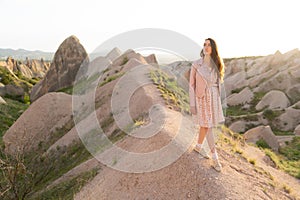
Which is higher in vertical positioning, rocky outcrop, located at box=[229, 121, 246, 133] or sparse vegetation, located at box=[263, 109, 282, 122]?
rocky outcrop, located at box=[229, 121, 246, 133]

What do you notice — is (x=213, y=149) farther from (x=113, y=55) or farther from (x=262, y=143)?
(x=113, y=55)

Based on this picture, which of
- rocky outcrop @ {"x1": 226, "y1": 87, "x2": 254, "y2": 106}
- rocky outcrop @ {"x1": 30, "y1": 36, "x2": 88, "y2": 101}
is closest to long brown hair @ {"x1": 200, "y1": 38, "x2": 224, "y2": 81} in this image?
rocky outcrop @ {"x1": 30, "y1": 36, "x2": 88, "y2": 101}

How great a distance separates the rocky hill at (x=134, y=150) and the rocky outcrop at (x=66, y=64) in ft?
21.6

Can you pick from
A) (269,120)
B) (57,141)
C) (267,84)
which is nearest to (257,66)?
(267,84)

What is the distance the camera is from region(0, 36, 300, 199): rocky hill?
6844mm

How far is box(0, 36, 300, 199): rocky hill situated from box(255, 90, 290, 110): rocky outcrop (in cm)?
453

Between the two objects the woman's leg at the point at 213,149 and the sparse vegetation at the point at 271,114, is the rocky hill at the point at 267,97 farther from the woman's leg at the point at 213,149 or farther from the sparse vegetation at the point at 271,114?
the woman's leg at the point at 213,149

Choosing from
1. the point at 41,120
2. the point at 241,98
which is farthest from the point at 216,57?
the point at 241,98

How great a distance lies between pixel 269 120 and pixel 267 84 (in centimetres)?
1256

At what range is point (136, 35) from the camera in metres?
8.90

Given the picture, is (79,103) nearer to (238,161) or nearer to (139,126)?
(139,126)

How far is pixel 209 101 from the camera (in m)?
6.43

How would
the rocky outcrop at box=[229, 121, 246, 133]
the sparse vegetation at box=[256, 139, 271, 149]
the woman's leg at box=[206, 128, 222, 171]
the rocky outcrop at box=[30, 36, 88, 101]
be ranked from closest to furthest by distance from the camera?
the woman's leg at box=[206, 128, 222, 171]
the sparse vegetation at box=[256, 139, 271, 149]
the rocky outcrop at box=[229, 121, 246, 133]
the rocky outcrop at box=[30, 36, 88, 101]

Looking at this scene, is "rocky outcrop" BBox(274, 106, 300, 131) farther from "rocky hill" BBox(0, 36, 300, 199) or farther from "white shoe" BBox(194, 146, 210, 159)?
"white shoe" BBox(194, 146, 210, 159)
